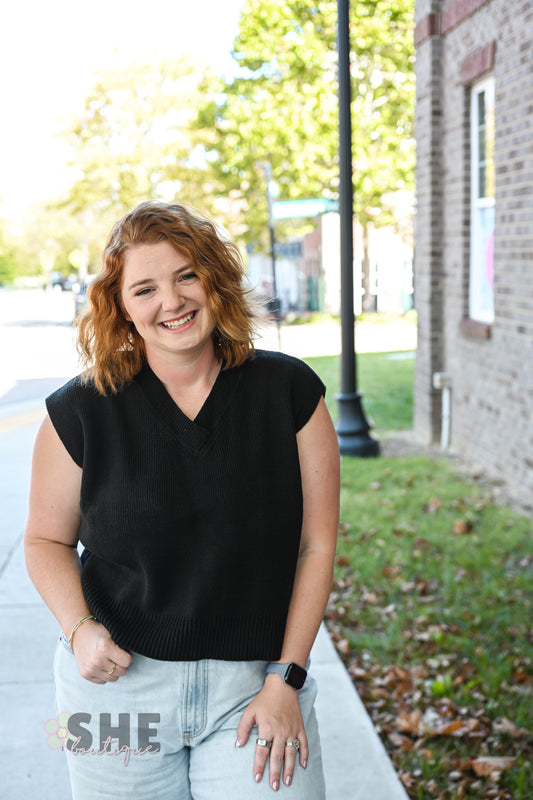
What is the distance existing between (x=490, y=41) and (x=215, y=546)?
6.28 meters

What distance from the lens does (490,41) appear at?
7.04 metres

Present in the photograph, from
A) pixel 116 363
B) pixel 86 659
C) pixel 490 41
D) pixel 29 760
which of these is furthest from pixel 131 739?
pixel 490 41

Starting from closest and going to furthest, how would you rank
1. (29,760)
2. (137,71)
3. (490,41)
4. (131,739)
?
(131,739), (29,760), (490,41), (137,71)

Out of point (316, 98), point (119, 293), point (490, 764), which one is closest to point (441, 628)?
point (490, 764)

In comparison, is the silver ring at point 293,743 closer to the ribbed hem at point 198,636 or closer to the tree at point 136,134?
the ribbed hem at point 198,636

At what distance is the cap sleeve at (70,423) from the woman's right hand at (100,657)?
39 centimetres

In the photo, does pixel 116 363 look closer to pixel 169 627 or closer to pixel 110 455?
pixel 110 455

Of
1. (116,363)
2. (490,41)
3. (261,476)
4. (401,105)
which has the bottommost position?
(261,476)

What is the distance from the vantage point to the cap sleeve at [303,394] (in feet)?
6.68

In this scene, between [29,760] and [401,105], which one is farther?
[401,105]

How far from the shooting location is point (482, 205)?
25.9 feet

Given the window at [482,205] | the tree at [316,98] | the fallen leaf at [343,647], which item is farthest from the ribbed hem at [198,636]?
the tree at [316,98]

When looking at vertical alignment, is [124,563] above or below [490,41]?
below

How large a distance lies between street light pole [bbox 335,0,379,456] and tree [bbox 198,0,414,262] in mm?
13682
